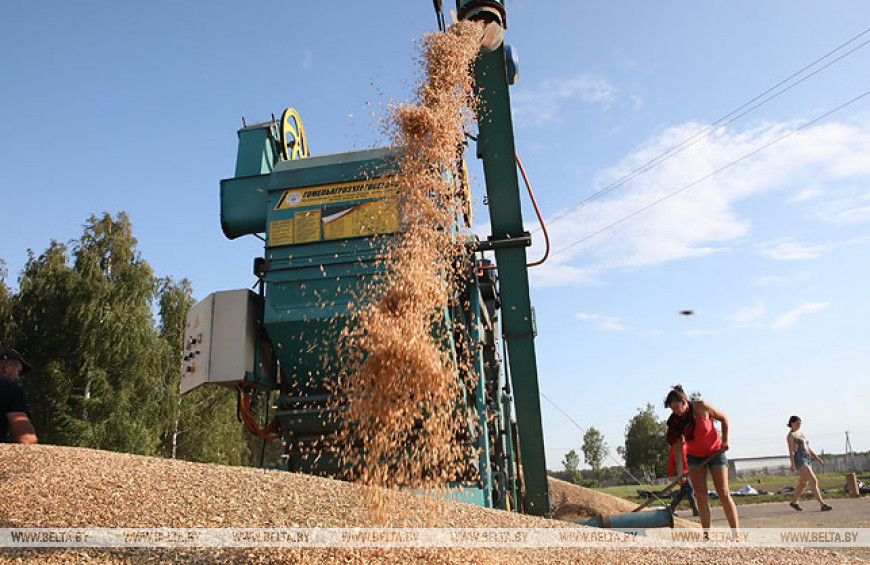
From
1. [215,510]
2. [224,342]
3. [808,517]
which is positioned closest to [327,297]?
[224,342]

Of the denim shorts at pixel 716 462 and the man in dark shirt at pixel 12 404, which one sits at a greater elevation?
the man in dark shirt at pixel 12 404

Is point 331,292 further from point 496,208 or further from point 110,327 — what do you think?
point 110,327

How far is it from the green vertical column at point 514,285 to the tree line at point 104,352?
12.1m

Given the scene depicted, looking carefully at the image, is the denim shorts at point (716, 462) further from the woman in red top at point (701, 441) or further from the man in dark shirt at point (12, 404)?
the man in dark shirt at point (12, 404)

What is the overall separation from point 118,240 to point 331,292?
1402cm

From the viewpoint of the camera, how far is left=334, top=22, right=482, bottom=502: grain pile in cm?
318

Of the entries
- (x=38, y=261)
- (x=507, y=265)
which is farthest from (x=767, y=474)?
(x=38, y=261)

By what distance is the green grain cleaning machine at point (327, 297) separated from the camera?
4.41m

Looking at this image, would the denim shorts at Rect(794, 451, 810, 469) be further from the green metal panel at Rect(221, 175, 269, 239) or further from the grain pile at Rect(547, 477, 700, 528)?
the green metal panel at Rect(221, 175, 269, 239)

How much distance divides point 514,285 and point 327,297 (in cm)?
152

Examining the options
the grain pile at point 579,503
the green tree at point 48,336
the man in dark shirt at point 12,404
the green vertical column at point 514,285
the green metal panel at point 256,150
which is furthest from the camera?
the green tree at point 48,336

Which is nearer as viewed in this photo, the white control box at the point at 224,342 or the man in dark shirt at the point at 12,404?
the man in dark shirt at the point at 12,404

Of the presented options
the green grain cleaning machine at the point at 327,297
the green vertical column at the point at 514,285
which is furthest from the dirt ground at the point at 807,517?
the green grain cleaning machine at the point at 327,297

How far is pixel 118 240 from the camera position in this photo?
634 inches
